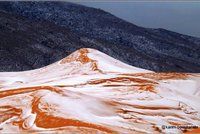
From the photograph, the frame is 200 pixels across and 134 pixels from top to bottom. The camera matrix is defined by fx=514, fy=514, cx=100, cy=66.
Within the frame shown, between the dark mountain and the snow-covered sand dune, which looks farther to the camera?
the dark mountain

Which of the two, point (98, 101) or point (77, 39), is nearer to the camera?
point (98, 101)

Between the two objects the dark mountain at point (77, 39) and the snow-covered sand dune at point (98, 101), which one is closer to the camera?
the snow-covered sand dune at point (98, 101)

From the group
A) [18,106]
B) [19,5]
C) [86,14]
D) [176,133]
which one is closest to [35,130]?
[18,106]

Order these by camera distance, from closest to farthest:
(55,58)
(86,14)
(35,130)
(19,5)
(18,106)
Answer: (35,130), (18,106), (55,58), (19,5), (86,14)

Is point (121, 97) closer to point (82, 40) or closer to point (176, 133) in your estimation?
point (176, 133)

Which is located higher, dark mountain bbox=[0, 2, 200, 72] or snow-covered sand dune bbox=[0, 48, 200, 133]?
dark mountain bbox=[0, 2, 200, 72]
